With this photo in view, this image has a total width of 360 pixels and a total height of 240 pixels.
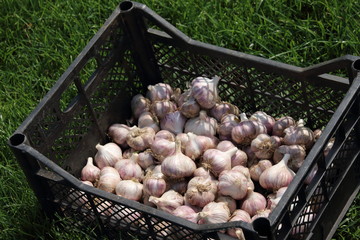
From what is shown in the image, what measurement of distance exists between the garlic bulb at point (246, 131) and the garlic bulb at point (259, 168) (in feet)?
0.34

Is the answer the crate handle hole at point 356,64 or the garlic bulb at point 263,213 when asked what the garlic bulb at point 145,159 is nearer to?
the garlic bulb at point 263,213

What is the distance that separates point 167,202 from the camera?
8.24 ft

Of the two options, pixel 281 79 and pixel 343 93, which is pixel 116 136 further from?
pixel 343 93

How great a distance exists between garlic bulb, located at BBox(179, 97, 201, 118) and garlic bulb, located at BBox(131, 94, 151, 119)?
178 mm

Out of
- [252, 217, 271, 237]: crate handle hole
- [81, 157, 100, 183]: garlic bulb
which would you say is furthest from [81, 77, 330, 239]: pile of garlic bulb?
[252, 217, 271, 237]: crate handle hole

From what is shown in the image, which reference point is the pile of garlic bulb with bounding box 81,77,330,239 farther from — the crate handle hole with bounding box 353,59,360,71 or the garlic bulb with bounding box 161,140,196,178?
the crate handle hole with bounding box 353,59,360,71

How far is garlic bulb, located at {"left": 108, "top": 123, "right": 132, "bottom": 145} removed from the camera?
2854 millimetres

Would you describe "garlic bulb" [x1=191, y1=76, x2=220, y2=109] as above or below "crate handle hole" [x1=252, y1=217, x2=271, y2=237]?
above

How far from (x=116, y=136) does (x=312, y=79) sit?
73 centimetres

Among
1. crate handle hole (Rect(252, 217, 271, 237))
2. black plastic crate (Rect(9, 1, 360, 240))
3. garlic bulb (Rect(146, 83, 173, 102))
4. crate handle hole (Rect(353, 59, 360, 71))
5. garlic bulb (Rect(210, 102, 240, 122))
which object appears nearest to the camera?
crate handle hole (Rect(252, 217, 271, 237))

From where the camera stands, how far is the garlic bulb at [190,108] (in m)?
2.76

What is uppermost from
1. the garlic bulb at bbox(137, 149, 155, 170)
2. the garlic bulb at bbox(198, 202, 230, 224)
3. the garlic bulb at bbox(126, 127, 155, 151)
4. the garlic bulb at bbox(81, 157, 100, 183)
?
the garlic bulb at bbox(126, 127, 155, 151)

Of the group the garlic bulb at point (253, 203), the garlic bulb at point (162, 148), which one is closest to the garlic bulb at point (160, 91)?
the garlic bulb at point (162, 148)

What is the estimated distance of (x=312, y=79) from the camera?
257cm
